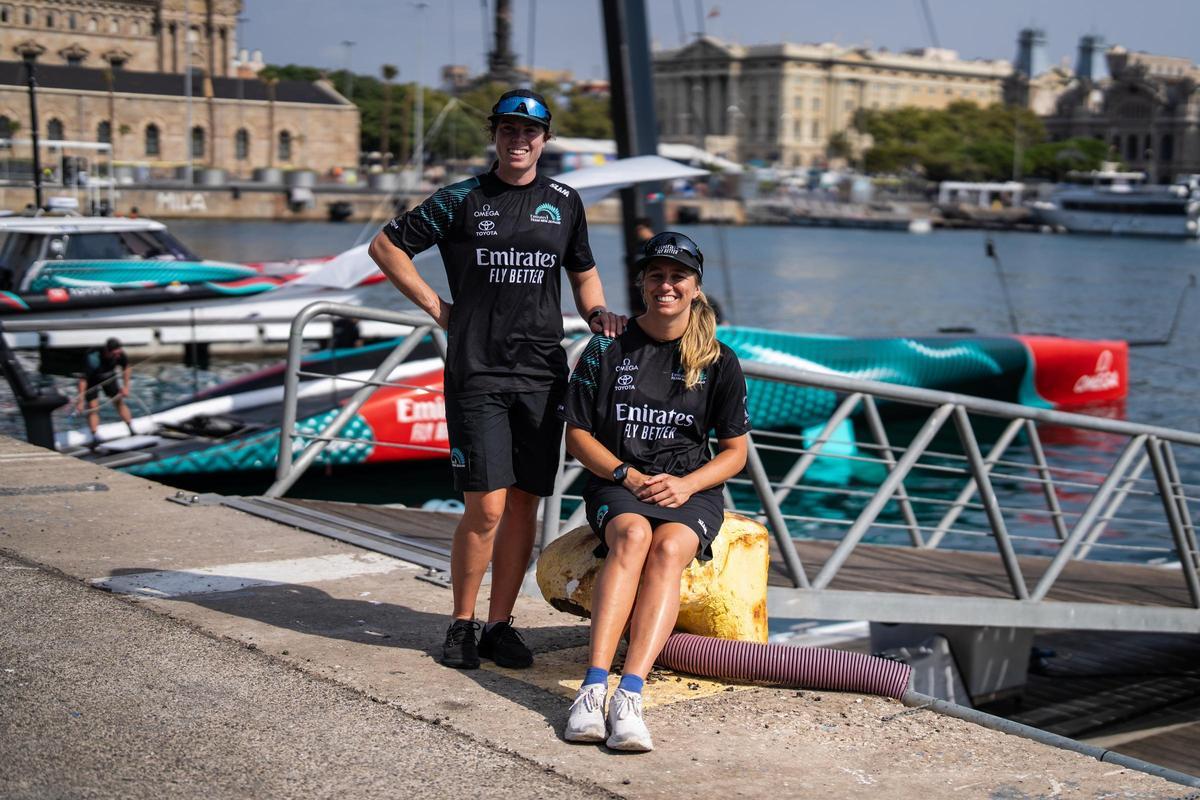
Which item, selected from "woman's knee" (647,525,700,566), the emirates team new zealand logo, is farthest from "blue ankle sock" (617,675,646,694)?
the emirates team new zealand logo

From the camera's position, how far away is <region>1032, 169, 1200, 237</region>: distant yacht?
108 metres

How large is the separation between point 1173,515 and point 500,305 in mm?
4696

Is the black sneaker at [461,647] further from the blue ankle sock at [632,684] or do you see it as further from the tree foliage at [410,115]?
the tree foliage at [410,115]

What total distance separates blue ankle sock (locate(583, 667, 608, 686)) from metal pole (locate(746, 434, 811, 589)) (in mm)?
1515

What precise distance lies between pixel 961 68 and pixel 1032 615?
195242 mm

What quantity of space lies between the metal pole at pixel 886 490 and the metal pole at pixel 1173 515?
1.57 metres

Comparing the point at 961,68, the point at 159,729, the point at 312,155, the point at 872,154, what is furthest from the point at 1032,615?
the point at 961,68

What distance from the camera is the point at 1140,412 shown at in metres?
24.2

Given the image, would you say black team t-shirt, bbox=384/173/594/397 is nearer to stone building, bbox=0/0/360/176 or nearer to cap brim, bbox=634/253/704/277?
cap brim, bbox=634/253/704/277

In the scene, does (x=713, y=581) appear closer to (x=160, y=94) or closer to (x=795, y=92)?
(x=160, y=94)

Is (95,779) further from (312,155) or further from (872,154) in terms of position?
(872,154)

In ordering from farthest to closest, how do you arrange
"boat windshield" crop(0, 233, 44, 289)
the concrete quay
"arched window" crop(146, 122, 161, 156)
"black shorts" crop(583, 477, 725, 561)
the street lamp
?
"arched window" crop(146, 122, 161, 156) → the street lamp → "boat windshield" crop(0, 233, 44, 289) → "black shorts" crop(583, 477, 725, 561) → the concrete quay

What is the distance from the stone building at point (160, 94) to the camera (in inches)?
1436

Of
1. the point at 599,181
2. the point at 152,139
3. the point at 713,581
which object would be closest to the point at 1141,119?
the point at 152,139
